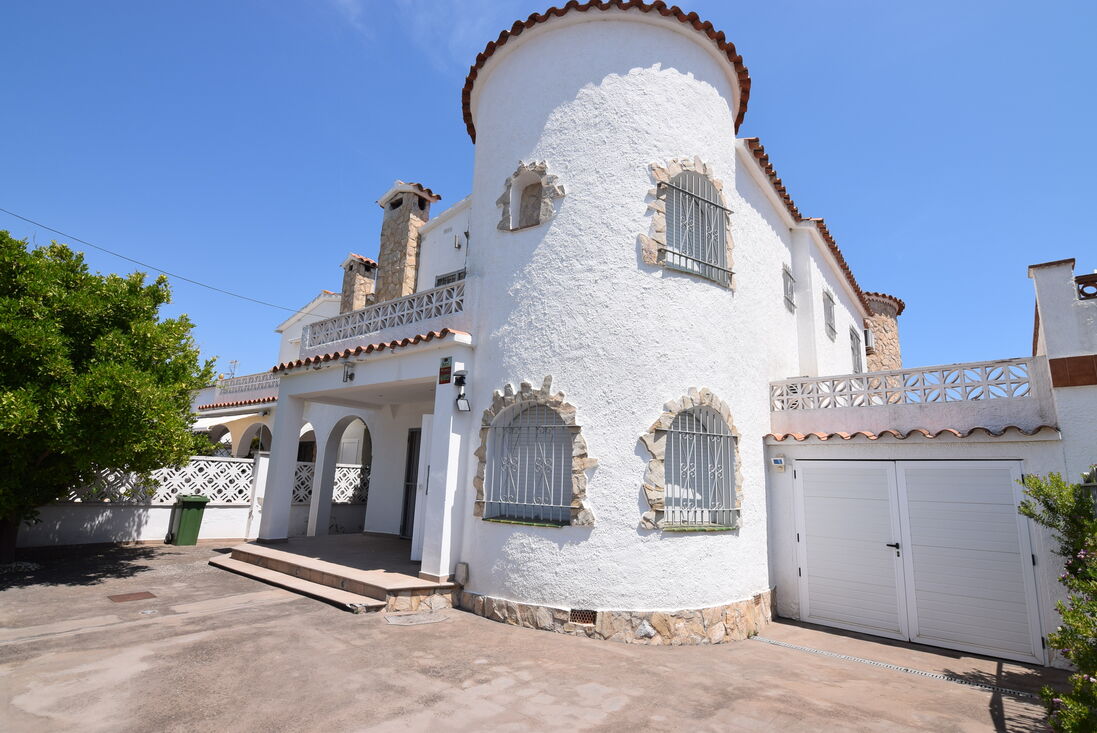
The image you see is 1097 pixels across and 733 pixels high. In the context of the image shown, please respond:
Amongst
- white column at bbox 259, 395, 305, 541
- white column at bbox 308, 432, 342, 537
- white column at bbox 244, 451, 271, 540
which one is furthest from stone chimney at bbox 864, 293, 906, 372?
white column at bbox 244, 451, 271, 540

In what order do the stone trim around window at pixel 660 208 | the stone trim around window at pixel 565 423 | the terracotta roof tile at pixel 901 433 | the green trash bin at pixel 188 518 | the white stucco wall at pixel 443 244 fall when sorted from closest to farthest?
the terracotta roof tile at pixel 901 433 < the stone trim around window at pixel 565 423 < the stone trim around window at pixel 660 208 < the green trash bin at pixel 188 518 < the white stucco wall at pixel 443 244

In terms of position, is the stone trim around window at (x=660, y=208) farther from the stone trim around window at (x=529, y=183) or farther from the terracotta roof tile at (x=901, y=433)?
the terracotta roof tile at (x=901, y=433)

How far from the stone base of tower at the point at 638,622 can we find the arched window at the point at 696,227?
17.4ft

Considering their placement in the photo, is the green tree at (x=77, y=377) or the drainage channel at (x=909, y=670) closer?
the drainage channel at (x=909, y=670)

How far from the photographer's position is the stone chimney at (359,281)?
20.7m

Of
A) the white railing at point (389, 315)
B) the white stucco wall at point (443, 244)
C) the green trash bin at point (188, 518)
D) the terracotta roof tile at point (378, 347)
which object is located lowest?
the green trash bin at point (188, 518)

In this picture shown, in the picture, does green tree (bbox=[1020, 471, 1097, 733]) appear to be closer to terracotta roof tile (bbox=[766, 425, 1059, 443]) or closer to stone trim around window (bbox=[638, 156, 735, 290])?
terracotta roof tile (bbox=[766, 425, 1059, 443])

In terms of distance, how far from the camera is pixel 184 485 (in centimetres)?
1411

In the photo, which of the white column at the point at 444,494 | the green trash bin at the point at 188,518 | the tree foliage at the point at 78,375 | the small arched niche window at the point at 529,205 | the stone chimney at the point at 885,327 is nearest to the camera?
the tree foliage at the point at 78,375

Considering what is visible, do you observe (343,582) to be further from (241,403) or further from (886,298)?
(886,298)

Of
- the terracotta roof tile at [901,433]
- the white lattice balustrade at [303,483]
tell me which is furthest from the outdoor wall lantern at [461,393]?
the white lattice balustrade at [303,483]

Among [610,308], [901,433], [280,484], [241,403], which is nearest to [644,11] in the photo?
[610,308]

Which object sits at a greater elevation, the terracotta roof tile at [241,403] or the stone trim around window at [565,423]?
the terracotta roof tile at [241,403]

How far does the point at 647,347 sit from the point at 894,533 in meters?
4.94
